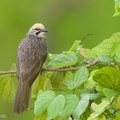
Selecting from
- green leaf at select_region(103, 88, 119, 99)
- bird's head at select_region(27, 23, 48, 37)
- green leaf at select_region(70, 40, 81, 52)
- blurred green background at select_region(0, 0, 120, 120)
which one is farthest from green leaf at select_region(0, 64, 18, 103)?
blurred green background at select_region(0, 0, 120, 120)

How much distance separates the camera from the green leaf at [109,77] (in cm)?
308

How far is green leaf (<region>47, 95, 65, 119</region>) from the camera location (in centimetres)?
305

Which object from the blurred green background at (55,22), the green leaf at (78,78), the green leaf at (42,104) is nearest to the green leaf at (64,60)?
the green leaf at (78,78)

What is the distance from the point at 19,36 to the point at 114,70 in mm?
9901

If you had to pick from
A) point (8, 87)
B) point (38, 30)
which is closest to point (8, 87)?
point (8, 87)

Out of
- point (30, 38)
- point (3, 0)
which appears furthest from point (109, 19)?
point (30, 38)

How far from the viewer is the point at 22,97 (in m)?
4.16

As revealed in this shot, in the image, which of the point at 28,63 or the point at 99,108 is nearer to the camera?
the point at 99,108

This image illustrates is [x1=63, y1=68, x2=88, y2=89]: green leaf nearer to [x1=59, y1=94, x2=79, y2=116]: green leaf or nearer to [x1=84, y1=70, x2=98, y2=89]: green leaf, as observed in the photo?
[x1=84, y1=70, x2=98, y2=89]: green leaf

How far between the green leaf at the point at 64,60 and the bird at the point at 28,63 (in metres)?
0.51

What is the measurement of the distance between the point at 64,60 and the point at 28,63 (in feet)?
3.98

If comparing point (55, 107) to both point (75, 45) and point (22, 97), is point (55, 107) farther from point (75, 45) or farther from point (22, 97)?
point (22, 97)

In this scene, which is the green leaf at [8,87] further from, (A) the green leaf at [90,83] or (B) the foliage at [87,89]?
(A) the green leaf at [90,83]

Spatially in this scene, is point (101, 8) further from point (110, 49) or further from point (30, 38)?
point (110, 49)
